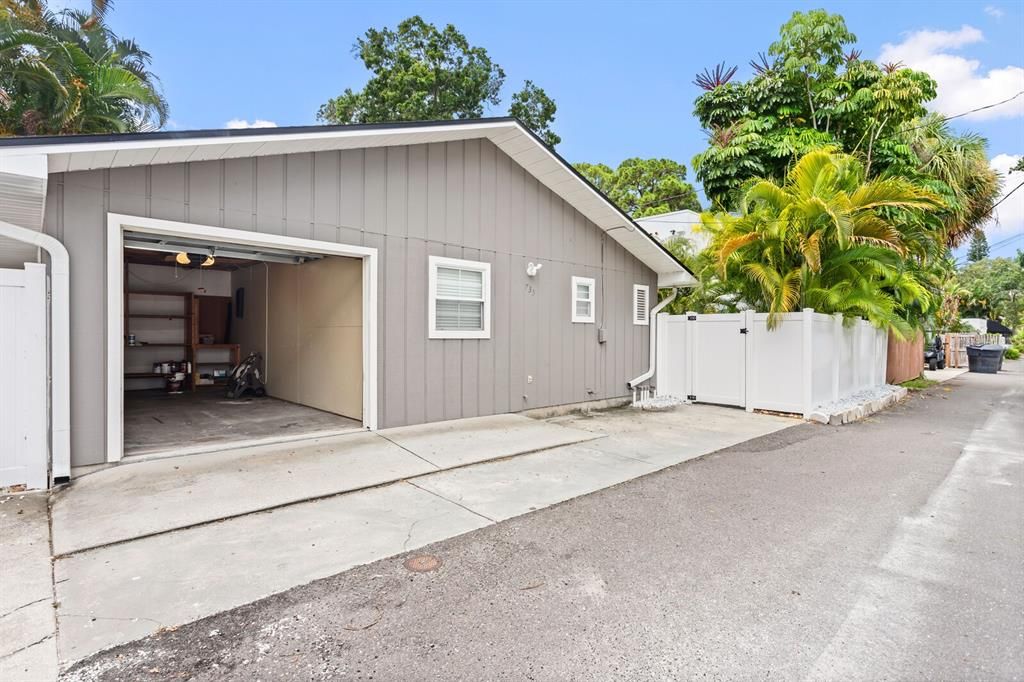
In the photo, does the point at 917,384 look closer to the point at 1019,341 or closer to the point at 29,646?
the point at 29,646

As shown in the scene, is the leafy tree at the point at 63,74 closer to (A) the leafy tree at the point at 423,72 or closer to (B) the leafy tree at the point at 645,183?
(A) the leafy tree at the point at 423,72

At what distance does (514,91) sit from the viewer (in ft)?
83.8

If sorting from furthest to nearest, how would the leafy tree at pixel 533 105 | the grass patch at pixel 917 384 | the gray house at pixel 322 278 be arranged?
the leafy tree at pixel 533 105 → the grass patch at pixel 917 384 → the gray house at pixel 322 278

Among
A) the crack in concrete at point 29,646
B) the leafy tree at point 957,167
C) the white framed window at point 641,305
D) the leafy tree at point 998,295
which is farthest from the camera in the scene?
the leafy tree at point 998,295

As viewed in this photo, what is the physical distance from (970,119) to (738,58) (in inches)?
223

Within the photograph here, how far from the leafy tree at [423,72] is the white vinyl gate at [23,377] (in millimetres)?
20915

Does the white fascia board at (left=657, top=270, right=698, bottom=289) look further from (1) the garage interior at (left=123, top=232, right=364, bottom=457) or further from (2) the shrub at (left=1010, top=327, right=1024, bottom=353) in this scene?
(2) the shrub at (left=1010, top=327, right=1024, bottom=353)

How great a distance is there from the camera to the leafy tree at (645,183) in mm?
28016

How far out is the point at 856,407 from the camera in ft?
29.0

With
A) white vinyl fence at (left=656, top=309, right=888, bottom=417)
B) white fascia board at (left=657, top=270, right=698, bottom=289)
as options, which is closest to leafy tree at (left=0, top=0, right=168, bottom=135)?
white fascia board at (left=657, top=270, right=698, bottom=289)

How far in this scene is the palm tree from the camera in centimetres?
843

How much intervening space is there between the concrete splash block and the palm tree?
1474 mm

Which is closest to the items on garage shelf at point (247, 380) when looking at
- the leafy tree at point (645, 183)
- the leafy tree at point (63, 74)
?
the leafy tree at point (63, 74)

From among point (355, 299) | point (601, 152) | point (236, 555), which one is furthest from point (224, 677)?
point (601, 152)
